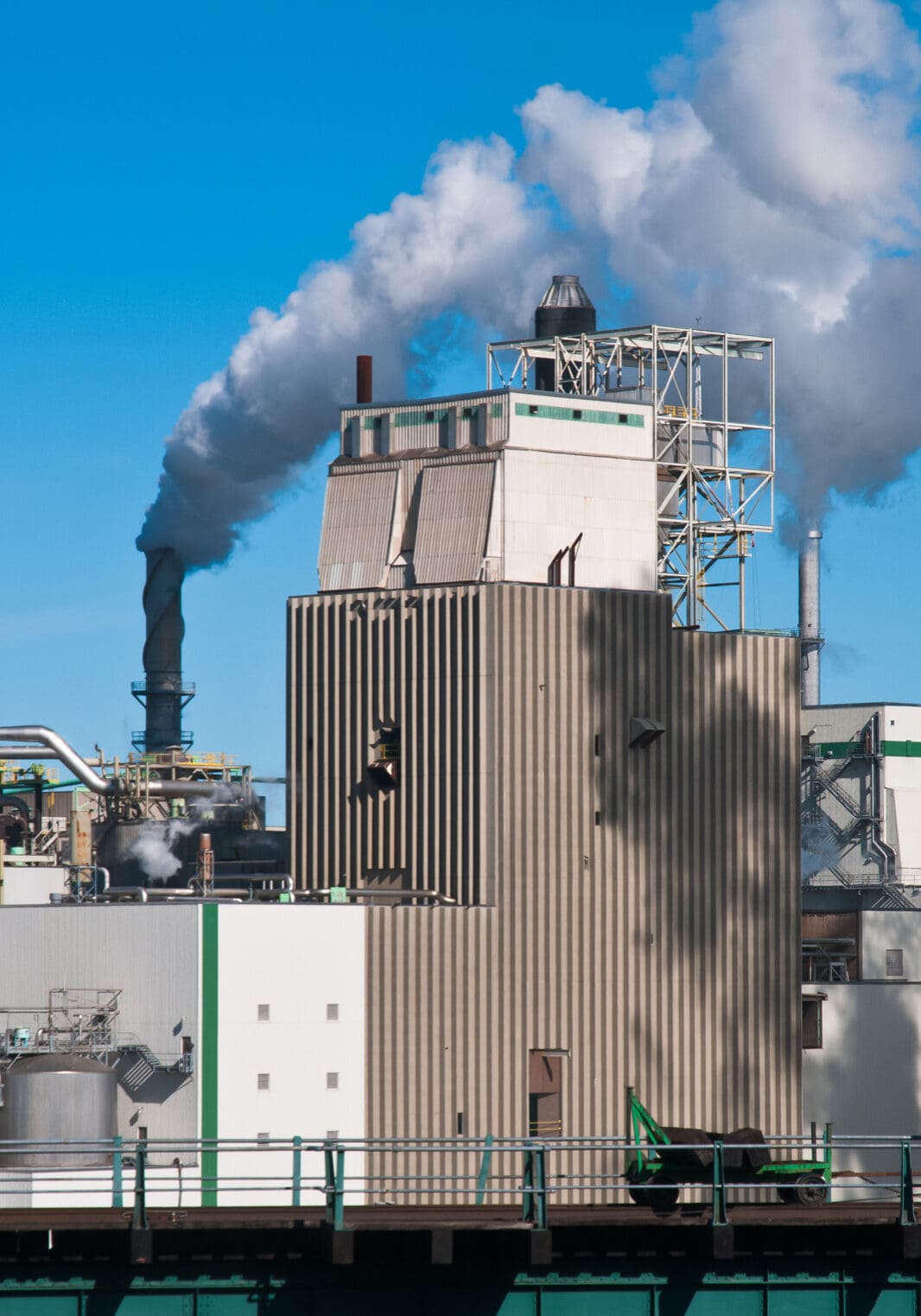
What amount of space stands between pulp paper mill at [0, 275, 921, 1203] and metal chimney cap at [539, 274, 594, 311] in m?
3.69

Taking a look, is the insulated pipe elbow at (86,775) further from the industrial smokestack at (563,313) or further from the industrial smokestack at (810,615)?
the industrial smokestack at (810,615)

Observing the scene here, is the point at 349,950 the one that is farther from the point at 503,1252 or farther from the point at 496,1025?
the point at 503,1252

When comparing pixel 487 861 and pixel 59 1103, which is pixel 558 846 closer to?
pixel 487 861

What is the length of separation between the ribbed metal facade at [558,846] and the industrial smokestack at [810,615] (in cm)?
4703

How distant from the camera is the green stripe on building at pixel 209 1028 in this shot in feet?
196

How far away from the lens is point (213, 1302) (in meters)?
31.5

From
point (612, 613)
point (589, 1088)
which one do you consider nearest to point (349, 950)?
point (589, 1088)

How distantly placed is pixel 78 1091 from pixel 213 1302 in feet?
94.2

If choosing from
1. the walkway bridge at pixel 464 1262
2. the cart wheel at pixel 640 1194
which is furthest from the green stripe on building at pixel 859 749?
the walkway bridge at pixel 464 1262

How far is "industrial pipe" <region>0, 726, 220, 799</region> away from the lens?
8012 cm

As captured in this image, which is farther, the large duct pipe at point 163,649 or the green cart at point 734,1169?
the large duct pipe at point 163,649

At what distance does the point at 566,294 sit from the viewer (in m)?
78.6

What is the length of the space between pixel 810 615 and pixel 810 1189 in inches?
2886

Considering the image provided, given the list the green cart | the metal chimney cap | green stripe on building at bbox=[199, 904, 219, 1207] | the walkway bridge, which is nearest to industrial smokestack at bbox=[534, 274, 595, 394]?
the metal chimney cap
